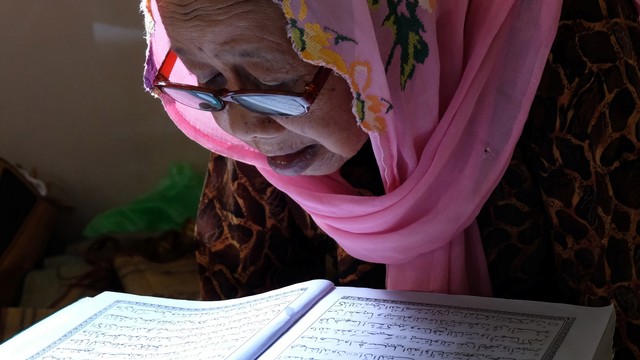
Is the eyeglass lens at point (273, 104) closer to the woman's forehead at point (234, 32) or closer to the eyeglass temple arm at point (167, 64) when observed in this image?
the woman's forehead at point (234, 32)

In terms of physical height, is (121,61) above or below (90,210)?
above

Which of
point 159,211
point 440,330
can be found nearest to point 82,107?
point 159,211

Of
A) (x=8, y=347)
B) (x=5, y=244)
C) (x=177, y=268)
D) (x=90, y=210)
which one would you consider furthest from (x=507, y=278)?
(x=90, y=210)

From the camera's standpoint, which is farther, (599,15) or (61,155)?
(61,155)

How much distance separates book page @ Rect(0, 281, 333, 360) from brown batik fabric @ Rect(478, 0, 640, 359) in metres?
0.31

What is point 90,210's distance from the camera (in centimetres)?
237

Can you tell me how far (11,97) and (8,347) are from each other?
1.29 meters

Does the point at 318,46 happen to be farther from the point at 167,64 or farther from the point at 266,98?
the point at 167,64

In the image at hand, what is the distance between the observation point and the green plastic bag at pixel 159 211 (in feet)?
7.32

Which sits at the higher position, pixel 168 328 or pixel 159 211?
pixel 168 328

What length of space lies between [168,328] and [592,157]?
57 cm

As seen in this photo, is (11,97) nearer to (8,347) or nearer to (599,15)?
(8,347)

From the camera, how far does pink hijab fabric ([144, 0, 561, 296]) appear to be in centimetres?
97

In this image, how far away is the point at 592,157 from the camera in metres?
1.05
